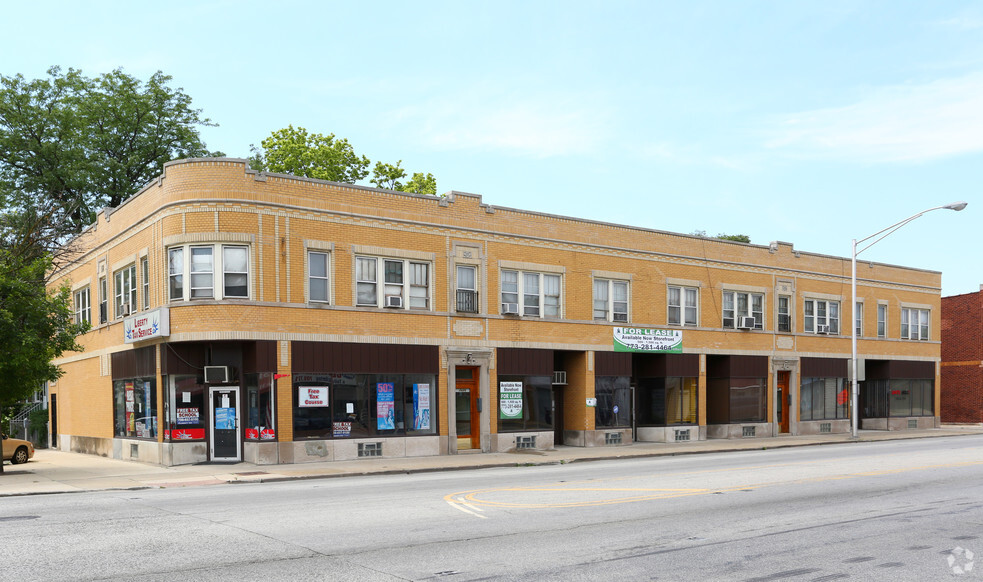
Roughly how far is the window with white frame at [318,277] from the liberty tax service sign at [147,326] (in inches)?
169

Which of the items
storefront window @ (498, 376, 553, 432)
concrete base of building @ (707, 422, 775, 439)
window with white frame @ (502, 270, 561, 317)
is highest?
window with white frame @ (502, 270, 561, 317)

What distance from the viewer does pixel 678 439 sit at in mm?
36781

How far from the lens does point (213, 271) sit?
2538cm

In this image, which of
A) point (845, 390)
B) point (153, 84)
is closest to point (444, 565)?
point (845, 390)

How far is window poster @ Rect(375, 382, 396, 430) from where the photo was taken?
2761 centimetres

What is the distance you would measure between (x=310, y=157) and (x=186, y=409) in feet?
97.4

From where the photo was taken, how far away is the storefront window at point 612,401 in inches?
1336

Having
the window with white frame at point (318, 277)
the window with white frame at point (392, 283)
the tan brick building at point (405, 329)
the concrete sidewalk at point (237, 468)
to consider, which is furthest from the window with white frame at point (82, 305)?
the window with white frame at point (392, 283)

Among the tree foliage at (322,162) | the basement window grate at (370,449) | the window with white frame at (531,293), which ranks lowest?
the basement window grate at (370,449)

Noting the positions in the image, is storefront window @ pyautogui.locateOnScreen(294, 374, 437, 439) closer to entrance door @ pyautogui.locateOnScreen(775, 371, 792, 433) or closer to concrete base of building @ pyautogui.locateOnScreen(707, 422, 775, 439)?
concrete base of building @ pyautogui.locateOnScreen(707, 422, 775, 439)

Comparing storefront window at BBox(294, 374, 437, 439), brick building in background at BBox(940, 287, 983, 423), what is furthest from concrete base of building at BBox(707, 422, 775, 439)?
brick building in background at BBox(940, 287, 983, 423)

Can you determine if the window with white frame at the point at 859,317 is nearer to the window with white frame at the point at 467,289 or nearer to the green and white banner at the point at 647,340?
the green and white banner at the point at 647,340

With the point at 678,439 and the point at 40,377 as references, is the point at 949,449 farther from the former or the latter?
the point at 40,377

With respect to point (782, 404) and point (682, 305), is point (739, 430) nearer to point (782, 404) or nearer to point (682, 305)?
point (782, 404)
